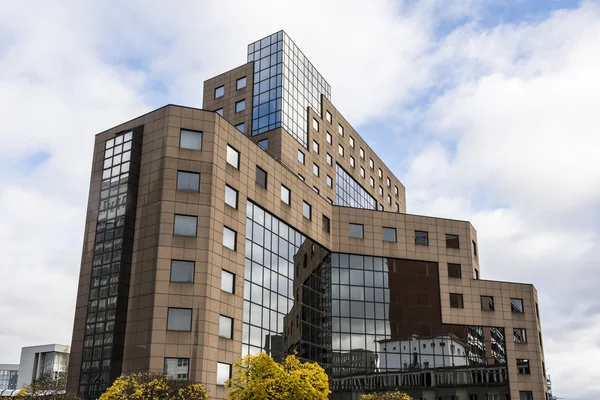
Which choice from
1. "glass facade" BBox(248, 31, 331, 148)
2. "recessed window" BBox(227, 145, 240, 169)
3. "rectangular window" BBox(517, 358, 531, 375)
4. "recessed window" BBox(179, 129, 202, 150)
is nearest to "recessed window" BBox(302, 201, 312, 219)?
"recessed window" BBox(227, 145, 240, 169)

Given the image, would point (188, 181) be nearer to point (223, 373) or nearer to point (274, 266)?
point (274, 266)

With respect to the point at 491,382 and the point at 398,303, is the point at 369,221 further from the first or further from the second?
the point at 491,382

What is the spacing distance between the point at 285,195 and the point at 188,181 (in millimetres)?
12998

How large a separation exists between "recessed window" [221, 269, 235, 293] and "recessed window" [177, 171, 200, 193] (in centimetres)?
681

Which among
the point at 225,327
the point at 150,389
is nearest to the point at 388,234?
the point at 225,327

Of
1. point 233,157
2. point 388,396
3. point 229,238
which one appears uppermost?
point 233,157

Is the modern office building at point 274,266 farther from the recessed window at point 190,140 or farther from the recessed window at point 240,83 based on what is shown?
the recessed window at point 240,83

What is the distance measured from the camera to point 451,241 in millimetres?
74125

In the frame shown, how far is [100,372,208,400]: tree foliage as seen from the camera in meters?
38.4

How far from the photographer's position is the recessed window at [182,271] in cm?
4762

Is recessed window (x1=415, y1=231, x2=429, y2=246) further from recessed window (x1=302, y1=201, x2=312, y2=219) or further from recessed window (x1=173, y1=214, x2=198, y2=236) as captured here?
recessed window (x1=173, y1=214, x2=198, y2=236)

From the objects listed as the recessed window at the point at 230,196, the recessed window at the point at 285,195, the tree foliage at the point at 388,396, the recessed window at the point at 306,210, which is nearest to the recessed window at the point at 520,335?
the tree foliage at the point at 388,396

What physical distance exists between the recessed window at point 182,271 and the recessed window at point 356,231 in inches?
1017

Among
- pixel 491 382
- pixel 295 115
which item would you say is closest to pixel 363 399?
pixel 491 382
